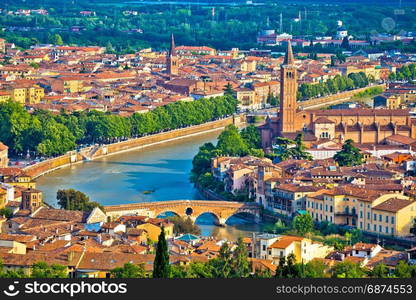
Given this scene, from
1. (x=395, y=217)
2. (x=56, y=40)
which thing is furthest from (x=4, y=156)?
(x=56, y=40)

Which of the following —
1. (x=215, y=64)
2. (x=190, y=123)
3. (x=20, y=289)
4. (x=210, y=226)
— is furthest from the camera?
(x=215, y=64)

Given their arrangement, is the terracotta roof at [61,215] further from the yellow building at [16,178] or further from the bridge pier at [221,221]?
the yellow building at [16,178]

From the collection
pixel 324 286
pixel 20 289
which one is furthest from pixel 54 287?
pixel 324 286

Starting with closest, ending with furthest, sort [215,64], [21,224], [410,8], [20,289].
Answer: [20,289] → [21,224] → [215,64] → [410,8]

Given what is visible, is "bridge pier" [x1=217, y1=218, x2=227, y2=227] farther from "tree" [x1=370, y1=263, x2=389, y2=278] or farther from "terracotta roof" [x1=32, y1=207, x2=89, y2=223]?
"tree" [x1=370, y1=263, x2=389, y2=278]

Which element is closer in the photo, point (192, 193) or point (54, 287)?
point (54, 287)

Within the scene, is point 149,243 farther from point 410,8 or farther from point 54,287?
point 410,8

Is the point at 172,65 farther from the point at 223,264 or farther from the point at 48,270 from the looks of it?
the point at 48,270
